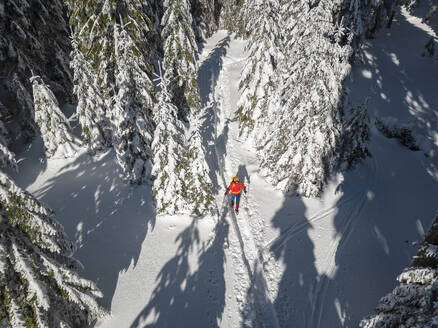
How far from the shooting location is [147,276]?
9.22m

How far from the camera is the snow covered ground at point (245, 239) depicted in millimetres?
8312

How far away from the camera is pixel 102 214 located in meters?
12.3

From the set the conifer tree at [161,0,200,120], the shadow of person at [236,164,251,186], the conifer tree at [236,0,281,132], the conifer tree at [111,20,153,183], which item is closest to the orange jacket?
the shadow of person at [236,164,251,186]

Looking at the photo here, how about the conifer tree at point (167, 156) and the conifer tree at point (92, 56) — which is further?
the conifer tree at point (92, 56)

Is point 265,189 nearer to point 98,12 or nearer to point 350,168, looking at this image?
point 350,168

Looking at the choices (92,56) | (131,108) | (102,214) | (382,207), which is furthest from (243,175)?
(92,56)

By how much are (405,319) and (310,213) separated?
7.77 metres

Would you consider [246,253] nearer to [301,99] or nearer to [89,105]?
[301,99]

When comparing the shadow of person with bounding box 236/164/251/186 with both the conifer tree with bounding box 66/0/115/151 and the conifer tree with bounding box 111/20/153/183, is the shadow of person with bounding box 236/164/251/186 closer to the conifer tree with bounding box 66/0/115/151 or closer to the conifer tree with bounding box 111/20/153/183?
the conifer tree with bounding box 111/20/153/183

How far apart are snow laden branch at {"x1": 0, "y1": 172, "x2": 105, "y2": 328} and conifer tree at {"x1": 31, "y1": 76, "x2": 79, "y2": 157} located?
1405cm

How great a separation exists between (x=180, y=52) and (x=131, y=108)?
8771 mm

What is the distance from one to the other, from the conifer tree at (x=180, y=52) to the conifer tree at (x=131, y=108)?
5692 mm

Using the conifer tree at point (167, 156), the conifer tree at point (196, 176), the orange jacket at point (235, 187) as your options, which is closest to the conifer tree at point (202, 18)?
the conifer tree at point (167, 156)

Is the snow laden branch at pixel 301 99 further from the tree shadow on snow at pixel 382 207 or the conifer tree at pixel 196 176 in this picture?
the conifer tree at pixel 196 176
